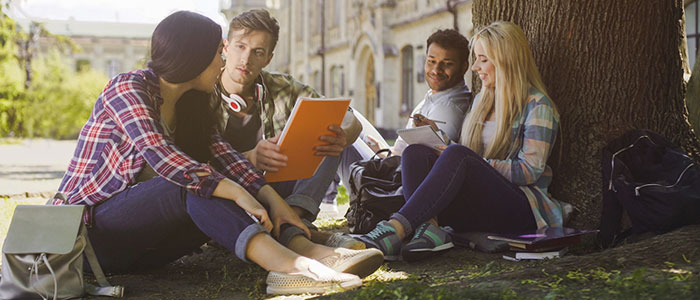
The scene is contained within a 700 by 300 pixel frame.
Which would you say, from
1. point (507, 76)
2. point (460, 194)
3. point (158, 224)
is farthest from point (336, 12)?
point (158, 224)

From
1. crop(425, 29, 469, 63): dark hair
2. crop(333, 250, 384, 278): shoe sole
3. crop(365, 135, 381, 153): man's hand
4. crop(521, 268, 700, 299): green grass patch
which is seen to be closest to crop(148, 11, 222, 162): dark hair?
crop(333, 250, 384, 278): shoe sole

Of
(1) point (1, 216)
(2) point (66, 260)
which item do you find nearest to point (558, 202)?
(2) point (66, 260)

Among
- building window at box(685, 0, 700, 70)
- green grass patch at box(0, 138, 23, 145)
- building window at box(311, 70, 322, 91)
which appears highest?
building window at box(685, 0, 700, 70)

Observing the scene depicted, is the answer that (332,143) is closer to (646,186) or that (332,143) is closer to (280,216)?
(280,216)

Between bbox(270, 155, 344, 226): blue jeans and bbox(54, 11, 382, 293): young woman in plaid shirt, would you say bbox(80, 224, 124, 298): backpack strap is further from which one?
bbox(270, 155, 344, 226): blue jeans

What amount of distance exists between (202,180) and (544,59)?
2522 millimetres

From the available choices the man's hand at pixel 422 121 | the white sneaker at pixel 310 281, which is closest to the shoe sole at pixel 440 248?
the man's hand at pixel 422 121

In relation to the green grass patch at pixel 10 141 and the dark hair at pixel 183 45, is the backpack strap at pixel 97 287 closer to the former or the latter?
the dark hair at pixel 183 45

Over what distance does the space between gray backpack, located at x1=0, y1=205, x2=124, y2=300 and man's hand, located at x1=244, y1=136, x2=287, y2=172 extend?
3.13ft

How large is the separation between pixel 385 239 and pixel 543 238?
82 cm

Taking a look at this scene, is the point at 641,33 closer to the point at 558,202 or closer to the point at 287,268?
the point at 558,202

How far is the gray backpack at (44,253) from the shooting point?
2879 mm

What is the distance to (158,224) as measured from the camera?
317cm

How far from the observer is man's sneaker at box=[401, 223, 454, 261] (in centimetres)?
391
